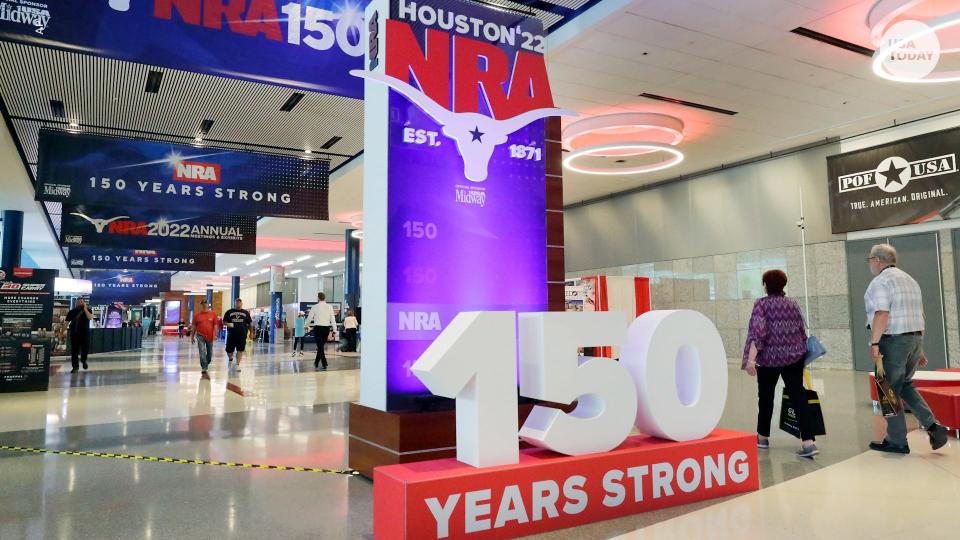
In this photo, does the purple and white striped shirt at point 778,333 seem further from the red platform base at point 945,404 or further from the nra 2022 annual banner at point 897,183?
the nra 2022 annual banner at point 897,183

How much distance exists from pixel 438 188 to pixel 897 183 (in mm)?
10466

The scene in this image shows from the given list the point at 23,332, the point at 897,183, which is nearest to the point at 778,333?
the point at 897,183

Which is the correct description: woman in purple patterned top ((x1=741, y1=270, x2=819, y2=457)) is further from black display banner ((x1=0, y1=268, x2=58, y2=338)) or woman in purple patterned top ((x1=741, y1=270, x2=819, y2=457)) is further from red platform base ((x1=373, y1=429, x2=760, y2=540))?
black display banner ((x1=0, y1=268, x2=58, y2=338))

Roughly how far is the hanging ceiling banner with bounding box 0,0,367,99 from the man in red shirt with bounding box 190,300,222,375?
8.94 metres

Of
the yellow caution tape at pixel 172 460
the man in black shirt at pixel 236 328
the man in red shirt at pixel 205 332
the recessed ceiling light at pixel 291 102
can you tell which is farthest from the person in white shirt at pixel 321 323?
the yellow caution tape at pixel 172 460

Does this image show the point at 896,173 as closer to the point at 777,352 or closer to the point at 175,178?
the point at 777,352

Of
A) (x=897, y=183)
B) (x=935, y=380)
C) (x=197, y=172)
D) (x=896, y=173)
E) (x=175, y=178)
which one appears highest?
(x=896, y=173)

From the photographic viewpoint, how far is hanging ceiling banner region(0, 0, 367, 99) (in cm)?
352

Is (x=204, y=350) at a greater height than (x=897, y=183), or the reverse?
(x=897, y=183)

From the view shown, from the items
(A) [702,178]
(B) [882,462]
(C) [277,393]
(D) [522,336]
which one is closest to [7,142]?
(C) [277,393]

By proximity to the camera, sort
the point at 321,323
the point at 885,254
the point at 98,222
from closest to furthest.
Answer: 1. the point at 885,254
2. the point at 98,222
3. the point at 321,323

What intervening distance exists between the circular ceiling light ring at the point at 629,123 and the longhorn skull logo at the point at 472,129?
6.81 metres

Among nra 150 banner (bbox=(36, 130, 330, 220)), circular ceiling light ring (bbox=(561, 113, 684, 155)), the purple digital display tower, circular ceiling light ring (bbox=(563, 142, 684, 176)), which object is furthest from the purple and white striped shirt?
circular ceiling light ring (bbox=(563, 142, 684, 176))

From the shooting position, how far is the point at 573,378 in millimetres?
2906
